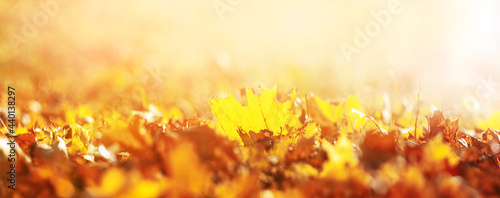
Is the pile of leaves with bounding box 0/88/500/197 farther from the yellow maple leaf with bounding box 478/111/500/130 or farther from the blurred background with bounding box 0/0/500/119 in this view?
the blurred background with bounding box 0/0/500/119

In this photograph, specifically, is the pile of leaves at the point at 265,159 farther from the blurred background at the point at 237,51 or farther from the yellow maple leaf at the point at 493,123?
the blurred background at the point at 237,51

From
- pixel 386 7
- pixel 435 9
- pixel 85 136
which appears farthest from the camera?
pixel 435 9

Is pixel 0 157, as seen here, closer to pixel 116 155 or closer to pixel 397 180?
pixel 116 155

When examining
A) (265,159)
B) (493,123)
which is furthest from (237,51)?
(265,159)

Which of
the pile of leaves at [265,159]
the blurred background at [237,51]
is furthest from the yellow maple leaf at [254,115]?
the blurred background at [237,51]

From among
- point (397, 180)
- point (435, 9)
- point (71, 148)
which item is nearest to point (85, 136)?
point (71, 148)

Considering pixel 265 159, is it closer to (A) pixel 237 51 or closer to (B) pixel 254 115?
(B) pixel 254 115
